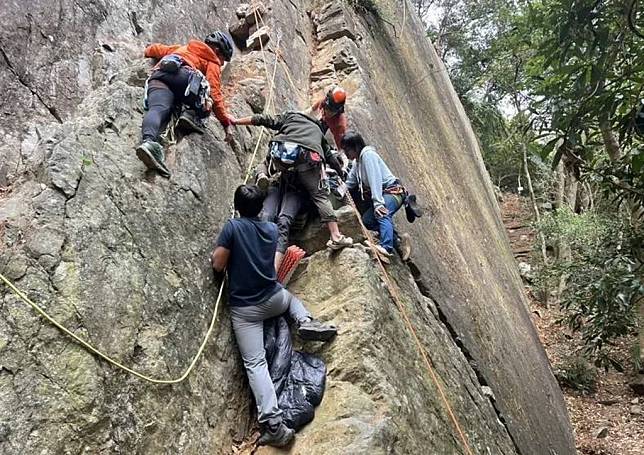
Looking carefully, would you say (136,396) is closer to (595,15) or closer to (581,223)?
(595,15)

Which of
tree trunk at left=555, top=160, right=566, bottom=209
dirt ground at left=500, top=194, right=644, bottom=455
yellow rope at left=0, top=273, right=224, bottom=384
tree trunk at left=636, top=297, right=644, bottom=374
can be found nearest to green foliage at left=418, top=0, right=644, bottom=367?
tree trunk at left=636, top=297, right=644, bottom=374

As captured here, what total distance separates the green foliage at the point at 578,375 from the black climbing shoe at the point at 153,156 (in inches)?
489

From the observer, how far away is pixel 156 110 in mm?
5043

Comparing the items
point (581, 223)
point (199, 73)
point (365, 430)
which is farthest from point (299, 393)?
point (581, 223)

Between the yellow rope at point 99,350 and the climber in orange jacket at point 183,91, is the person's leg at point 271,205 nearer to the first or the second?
the climber in orange jacket at point 183,91

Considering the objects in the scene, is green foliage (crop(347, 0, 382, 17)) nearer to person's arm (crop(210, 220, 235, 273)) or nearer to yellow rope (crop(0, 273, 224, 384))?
person's arm (crop(210, 220, 235, 273))

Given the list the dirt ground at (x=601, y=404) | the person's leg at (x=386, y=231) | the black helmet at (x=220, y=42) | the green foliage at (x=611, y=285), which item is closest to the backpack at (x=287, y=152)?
the person's leg at (x=386, y=231)

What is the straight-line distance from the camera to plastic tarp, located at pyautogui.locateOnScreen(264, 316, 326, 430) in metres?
4.09

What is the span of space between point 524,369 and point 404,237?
4502 millimetres

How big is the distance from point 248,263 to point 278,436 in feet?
4.36

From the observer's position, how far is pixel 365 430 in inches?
152

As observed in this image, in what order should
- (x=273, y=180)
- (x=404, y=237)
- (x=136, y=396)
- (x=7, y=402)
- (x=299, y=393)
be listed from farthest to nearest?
1. (x=404, y=237)
2. (x=273, y=180)
3. (x=299, y=393)
4. (x=136, y=396)
5. (x=7, y=402)

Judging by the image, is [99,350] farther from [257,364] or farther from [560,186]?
[560,186]

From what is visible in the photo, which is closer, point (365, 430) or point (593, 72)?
point (365, 430)
